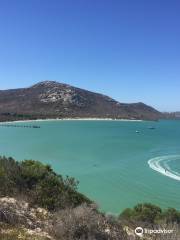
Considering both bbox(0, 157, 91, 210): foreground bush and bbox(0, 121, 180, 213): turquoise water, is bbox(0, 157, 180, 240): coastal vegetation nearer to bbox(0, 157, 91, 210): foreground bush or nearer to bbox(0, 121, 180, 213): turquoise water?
bbox(0, 157, 91, 210): foreground bush

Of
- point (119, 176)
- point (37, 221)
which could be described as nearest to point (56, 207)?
point (37, 221)

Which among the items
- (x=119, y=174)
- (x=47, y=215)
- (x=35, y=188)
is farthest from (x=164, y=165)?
(x=47, y=215)

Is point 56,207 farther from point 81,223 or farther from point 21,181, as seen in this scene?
point 81,223

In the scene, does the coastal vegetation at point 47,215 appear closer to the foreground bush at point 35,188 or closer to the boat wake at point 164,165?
the foreground bush at point 35,188

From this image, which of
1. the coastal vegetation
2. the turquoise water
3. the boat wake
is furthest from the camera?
the boat wake

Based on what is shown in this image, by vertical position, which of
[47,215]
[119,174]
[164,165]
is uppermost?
[47,215]

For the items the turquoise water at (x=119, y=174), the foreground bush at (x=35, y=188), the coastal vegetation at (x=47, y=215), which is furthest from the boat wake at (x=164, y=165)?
the foreground bush at (x=35, y=188)

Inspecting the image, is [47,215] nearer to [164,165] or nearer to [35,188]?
[35,188]

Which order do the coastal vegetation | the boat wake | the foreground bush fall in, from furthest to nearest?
1. the boat wake
2. the foreground bush
3. the coastal vegetation

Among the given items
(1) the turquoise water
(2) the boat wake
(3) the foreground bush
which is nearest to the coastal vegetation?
(3) the foreground bush
